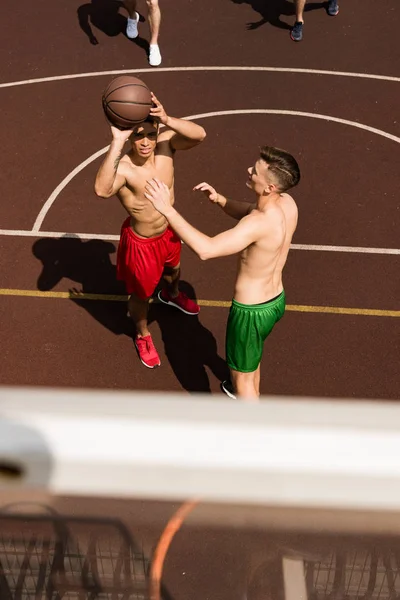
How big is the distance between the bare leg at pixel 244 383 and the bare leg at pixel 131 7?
680 cm

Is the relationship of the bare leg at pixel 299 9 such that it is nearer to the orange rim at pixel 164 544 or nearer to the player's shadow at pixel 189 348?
the player's shadow at pixel 189 348

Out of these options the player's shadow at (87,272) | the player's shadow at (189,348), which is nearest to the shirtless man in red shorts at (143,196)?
the player's shadow at (189,348)

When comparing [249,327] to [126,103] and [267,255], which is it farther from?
[126,103]

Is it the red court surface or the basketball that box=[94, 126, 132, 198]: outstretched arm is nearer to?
the basketball

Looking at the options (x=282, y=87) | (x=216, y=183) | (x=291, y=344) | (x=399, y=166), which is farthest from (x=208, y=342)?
(x=282, y=87)

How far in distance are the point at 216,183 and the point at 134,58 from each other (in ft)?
10.1

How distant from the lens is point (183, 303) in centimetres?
636

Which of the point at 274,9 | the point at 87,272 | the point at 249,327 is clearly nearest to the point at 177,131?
the point at 249,327

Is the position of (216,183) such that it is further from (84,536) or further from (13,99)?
(84,536)

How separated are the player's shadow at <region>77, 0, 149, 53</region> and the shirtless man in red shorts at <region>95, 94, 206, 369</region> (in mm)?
5438

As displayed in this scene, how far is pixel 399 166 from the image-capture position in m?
8.02

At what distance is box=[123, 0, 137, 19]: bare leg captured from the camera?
31.6 ft

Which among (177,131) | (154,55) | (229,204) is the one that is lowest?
(229,204)

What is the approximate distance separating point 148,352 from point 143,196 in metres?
1.56
